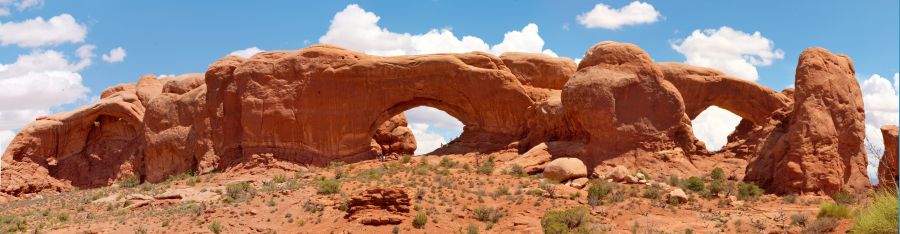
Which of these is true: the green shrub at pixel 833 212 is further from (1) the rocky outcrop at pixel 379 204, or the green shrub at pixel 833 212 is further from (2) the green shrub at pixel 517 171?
(1) the rocky outcrop at pixel 379 204

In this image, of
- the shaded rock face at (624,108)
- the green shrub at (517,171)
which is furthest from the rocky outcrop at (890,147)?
the green shrub at (517,171)

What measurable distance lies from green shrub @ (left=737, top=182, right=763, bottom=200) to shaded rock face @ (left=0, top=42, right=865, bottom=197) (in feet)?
1.64

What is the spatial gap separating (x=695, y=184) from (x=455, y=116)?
10480mm

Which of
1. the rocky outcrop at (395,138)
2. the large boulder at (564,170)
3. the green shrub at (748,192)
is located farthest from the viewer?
the rocky outcrop at (395,138)

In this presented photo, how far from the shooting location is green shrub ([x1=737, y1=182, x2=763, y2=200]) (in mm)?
24172

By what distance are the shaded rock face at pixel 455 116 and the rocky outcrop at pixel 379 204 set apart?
6.85 m

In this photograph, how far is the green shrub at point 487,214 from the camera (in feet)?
70.8

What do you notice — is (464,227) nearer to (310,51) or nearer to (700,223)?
(700,223)

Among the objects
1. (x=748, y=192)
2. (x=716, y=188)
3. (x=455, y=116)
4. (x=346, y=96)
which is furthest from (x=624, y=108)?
(x=346, y=96)

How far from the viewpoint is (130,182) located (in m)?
35.6

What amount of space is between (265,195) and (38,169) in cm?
1878

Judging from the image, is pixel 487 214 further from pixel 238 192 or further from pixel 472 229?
pixel 238 192

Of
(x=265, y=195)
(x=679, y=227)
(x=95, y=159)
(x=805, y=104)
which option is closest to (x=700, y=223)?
(x=679, y=227)

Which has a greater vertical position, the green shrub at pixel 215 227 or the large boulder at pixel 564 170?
the large boulder at pixel 564 170
